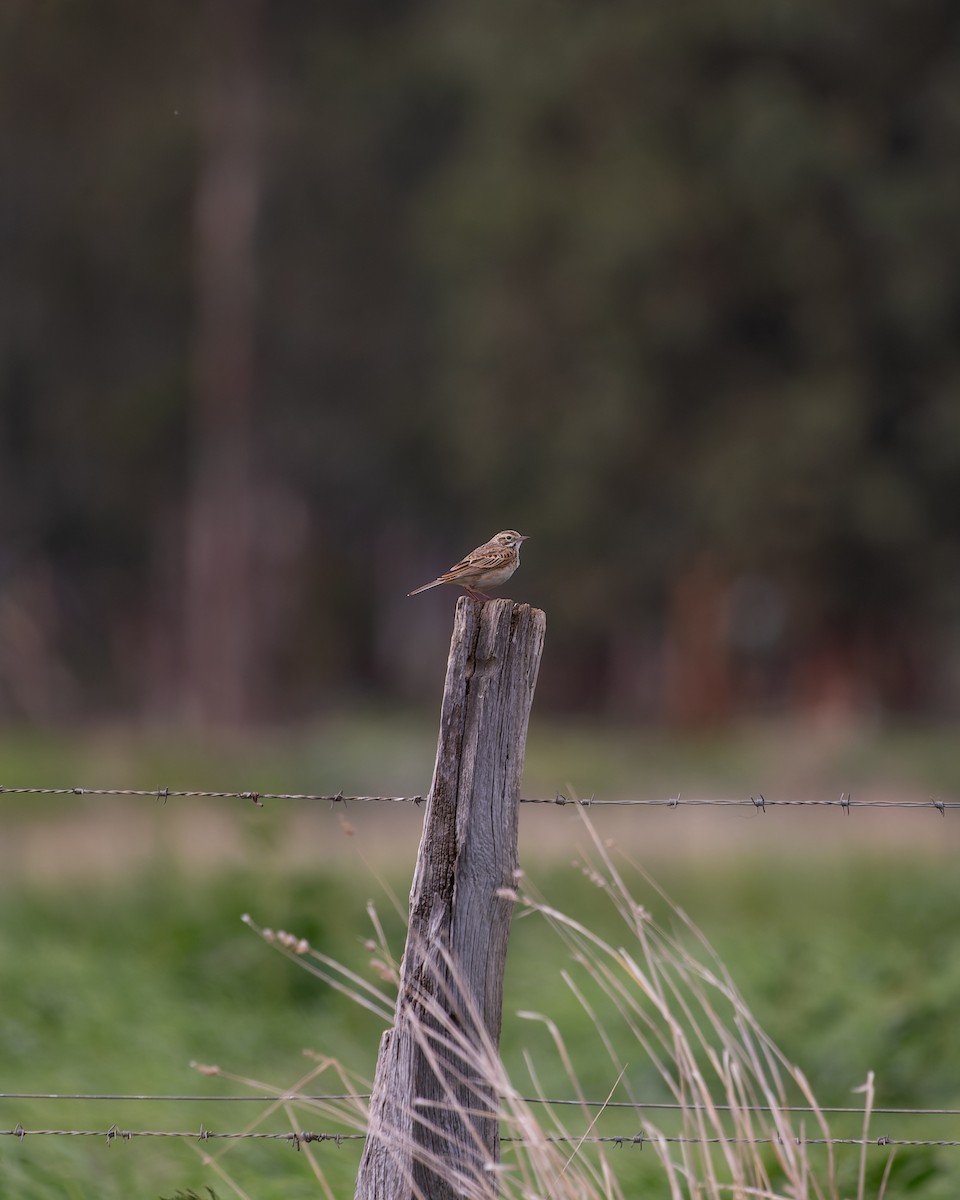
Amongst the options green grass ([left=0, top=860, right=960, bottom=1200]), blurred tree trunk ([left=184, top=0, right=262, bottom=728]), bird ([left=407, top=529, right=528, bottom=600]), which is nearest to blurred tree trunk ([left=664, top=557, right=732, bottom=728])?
blurred tree trunk ([left=184, top=0, right=262, bottom=728])

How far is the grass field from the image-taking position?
585 centimetres

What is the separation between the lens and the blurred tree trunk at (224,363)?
1188 inches

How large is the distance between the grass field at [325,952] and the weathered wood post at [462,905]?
8.5 inches

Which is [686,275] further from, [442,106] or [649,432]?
[442,106]

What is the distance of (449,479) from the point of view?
105 feet

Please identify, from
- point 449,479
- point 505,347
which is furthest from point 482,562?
point 449,479

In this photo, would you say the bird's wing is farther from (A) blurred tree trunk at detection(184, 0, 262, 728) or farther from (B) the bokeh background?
(A) blurred tree trunk at detection(184, 0, 262, 728)

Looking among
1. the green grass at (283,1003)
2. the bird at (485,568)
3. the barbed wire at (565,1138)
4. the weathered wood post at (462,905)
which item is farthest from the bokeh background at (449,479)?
the bird at (485,568)

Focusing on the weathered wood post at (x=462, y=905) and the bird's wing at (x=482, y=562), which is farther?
the bird's wing at (x=482, y=562)

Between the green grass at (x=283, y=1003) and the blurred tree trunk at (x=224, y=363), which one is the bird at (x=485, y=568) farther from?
the blurred tree trunk at (x=224, y=363)

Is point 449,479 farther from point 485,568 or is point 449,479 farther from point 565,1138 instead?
point 565,1138

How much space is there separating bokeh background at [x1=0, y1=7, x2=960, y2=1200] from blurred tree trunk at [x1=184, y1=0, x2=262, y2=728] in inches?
3.4

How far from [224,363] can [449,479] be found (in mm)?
4367

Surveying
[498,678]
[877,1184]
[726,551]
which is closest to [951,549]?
[726,551]
